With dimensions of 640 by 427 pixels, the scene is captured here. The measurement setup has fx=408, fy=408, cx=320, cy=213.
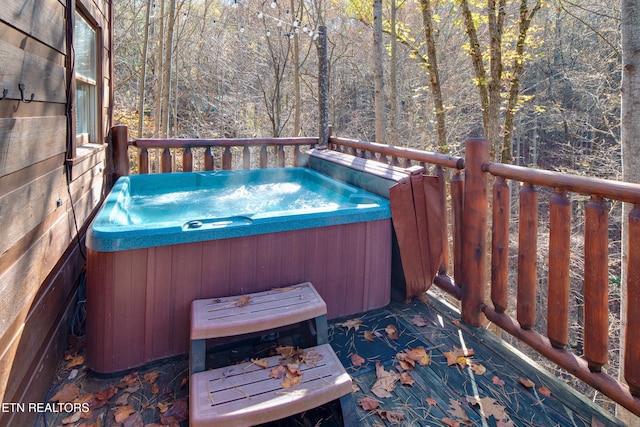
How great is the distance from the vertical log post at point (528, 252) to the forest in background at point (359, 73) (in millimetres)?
5608

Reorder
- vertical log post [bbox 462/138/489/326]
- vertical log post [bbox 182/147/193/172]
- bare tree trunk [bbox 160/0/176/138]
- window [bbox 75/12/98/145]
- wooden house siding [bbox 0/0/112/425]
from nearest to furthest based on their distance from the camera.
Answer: wooden house siding [bbox 0/0/112/425], vertical log post [bbox 462/138/489/326], window [bbox 75/12/98/145], vertical log post [bbox 182/147/193/172], bare tree trunk [bbox 160/0/176/138]

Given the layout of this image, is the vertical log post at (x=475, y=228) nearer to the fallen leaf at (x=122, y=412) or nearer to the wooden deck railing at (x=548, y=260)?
the wooden deck railing at (x=548, y=260)

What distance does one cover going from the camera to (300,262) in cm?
222

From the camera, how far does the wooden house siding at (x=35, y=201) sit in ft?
4.40

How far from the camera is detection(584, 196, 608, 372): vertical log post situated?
1.55 m

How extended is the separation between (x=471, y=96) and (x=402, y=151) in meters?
9.25

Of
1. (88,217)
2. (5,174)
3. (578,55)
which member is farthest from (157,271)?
(578,55)

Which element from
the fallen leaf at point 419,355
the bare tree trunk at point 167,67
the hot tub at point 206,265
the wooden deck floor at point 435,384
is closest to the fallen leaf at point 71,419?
the wooden deck floor at point 435,384

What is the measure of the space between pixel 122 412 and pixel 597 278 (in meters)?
1.91

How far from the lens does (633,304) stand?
1.42m

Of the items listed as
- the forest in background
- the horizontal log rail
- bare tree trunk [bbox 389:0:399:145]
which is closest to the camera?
the horizontal log rail

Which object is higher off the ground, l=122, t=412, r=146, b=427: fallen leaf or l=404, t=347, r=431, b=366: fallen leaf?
l=404, t=347, r=431, b=366: fallen leaf

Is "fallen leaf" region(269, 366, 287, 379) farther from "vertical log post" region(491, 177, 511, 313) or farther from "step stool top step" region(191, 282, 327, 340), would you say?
"vertical log post" region(491, 177, 511, 313)

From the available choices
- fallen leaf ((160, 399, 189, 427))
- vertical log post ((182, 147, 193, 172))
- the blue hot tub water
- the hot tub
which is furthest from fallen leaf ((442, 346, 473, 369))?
vertical log post ((182, 147, 193, 172))
